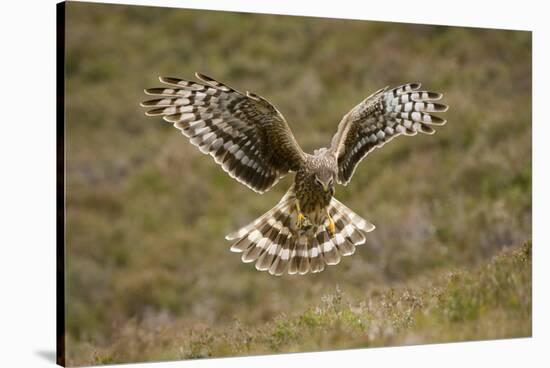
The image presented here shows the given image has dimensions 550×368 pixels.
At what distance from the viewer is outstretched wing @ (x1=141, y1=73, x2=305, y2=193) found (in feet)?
23.9

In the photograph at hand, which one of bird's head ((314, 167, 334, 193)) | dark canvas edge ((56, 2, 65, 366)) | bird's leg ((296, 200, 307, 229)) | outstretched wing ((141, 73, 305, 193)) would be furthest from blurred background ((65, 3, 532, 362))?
outstretched wing ((141, 73, 305, 193))

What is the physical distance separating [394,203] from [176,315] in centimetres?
291

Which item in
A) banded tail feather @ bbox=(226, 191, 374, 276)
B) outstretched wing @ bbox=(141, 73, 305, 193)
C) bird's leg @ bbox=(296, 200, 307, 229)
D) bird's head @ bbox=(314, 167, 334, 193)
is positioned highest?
outstretched wing @ bbox=(141, 73, 305, 193)

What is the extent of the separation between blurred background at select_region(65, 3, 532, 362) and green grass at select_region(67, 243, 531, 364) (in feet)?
0.71

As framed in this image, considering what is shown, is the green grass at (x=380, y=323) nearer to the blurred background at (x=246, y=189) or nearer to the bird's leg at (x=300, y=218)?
the blurred background at (x=246, y=189)

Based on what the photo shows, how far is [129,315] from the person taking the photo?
32.8ft

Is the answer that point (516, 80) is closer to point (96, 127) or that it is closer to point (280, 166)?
point (280, 166)

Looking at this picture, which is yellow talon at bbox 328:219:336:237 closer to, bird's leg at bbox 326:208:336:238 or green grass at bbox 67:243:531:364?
bird's leg at bbox 326:208:336:238

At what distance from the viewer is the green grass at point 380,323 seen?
810 cm

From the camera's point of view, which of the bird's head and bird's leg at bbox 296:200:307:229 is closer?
the bird's head

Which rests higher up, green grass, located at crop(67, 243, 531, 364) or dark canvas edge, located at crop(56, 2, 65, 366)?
→ dark canvas edge, located at crop(56, 2, 65, 366)

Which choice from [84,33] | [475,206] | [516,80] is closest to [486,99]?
[516,80]

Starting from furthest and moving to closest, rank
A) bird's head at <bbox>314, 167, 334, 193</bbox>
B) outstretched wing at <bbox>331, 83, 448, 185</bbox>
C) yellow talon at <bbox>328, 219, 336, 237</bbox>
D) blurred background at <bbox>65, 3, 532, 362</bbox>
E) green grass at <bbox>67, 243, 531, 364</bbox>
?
1. blurred background at <bbox>65, 3, 532, 362</bbox>
2. yellow talon at <bbox>328, 219, 336, 237</bbox>
3. outstretched wing at <bbox>331, 83, 448, 185</bbox>
4. green grass at <bbox>67, 243, 531, 364</bbox>
5. bird's head at <bbox>314, 167, 334, 193</bbox>

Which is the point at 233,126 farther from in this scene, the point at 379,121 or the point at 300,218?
the point at 379,121
